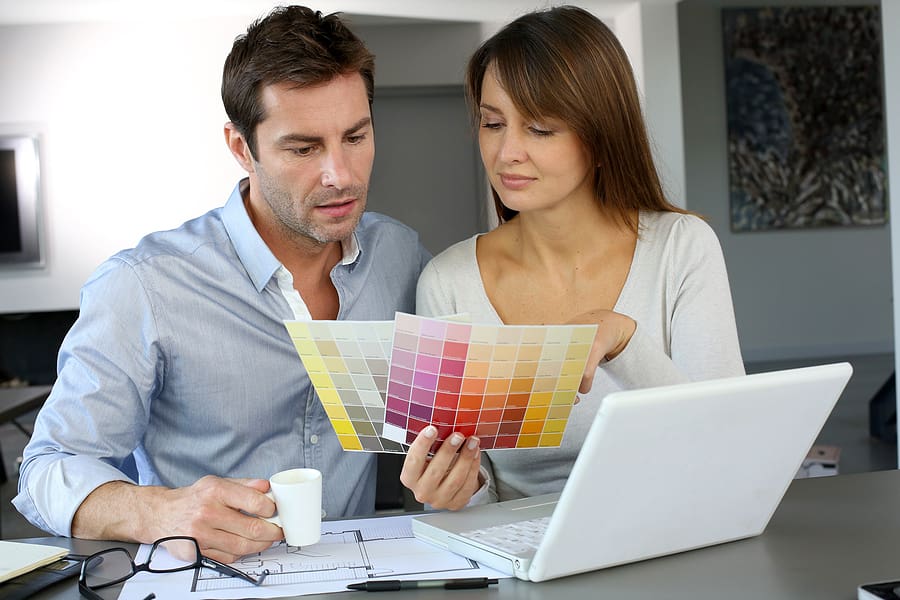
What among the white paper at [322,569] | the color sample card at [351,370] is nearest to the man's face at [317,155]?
the color sample card at [351,370]

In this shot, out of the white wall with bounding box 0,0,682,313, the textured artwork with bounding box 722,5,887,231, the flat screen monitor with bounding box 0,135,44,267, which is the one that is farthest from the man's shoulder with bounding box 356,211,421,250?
the textured artwork with bounding box 722,5,887,231

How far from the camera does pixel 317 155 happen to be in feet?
5.05

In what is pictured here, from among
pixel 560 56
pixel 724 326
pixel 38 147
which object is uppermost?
pixel 38 147

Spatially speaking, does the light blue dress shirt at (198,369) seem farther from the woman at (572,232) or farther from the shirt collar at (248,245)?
the woman at (572,232)

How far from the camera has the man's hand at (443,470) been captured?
45.6 inches

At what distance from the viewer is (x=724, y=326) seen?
153 cm

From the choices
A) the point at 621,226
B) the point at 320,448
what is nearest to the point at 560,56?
the point at 621,226

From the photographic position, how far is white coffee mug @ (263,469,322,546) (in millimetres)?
1052

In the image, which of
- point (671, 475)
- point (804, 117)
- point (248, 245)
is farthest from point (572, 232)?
point (804, 117)

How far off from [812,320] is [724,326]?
7357mm

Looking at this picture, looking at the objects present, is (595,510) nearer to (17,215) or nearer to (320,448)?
(320,448)

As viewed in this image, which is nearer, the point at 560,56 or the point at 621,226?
the point at 560,56

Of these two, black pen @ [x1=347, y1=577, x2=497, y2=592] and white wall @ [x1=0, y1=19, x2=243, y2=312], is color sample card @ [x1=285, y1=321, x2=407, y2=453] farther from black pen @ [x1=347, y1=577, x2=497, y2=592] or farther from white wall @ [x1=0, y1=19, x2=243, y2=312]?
white wall @ [x1=0, y1=19, x2=243, y2=312]

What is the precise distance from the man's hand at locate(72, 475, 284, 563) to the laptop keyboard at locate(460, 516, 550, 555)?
0.76 ft
